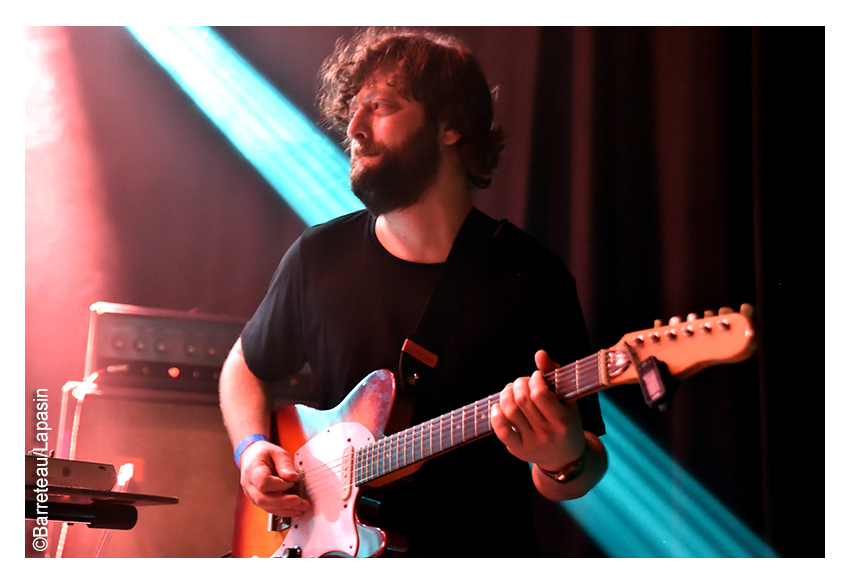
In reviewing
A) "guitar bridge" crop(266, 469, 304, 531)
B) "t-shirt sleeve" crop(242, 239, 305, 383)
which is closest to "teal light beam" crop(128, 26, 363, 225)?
"t-shirt sleeve" crop(242, 239, 305, 383)

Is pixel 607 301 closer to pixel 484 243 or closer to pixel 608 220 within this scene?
pixel 608 220

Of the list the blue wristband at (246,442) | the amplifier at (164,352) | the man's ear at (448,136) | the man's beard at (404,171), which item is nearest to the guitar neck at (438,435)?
the blue wristband at (246,442)

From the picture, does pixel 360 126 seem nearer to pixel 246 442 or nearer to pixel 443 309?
pixel 443 309

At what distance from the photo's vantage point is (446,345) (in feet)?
5.25

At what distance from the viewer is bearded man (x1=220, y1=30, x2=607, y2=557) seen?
5.01 feet

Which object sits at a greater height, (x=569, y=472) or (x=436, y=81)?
(x=436, y=81)

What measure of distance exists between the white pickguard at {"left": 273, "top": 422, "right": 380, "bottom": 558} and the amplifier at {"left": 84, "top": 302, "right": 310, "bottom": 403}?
0.28 meters

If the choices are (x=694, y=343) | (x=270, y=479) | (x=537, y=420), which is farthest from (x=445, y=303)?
(x=694, y=343)

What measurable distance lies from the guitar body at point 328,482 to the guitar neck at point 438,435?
0.04 metres

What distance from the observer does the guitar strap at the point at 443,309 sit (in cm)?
157

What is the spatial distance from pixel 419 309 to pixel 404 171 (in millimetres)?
343

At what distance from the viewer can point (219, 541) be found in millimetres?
1796

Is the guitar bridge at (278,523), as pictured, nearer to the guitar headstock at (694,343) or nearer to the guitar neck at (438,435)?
the guitar neck at (438,435)

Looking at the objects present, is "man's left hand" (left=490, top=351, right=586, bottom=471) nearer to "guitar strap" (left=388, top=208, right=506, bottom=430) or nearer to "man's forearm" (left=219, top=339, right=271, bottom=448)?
"guitar strap" (left=388, top=208, right=506, bottom=430)
